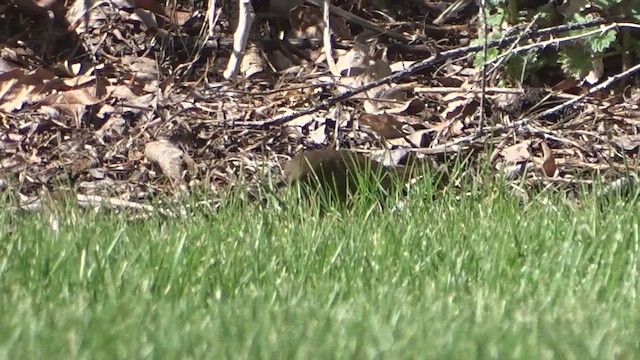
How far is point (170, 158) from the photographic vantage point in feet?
15.5

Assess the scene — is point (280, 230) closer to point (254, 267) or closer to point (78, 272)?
point (254, 267)

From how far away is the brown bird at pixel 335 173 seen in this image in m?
4.39

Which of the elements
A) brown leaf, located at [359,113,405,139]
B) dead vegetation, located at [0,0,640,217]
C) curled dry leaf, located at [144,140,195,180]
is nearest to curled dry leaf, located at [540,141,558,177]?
dead vegetation, located at [0,0,640,217]

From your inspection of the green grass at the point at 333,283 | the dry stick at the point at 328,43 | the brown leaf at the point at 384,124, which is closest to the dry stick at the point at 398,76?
the brown leaf at the point at 384,124

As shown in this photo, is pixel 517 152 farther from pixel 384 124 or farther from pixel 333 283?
pixel 333 283

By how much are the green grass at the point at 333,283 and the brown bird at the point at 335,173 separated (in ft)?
0.83

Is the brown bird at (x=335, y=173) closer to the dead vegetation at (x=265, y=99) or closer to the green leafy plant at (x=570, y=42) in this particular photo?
the dead vegetation at (x=265, y=99)

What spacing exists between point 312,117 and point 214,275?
2.01m

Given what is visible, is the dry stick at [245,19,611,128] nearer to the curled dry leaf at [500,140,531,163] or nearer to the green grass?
the curled dry leaf at [500,140,531,163]

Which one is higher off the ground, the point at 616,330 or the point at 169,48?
the point at 169,48

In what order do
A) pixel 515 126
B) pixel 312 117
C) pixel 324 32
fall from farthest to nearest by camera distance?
pixel 324 32 → pixel 312 117 → pixel 515 126

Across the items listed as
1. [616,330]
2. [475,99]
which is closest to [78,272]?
[616,330]

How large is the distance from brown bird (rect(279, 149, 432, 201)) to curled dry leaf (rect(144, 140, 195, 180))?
455mm

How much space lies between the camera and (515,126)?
15.9 ft
